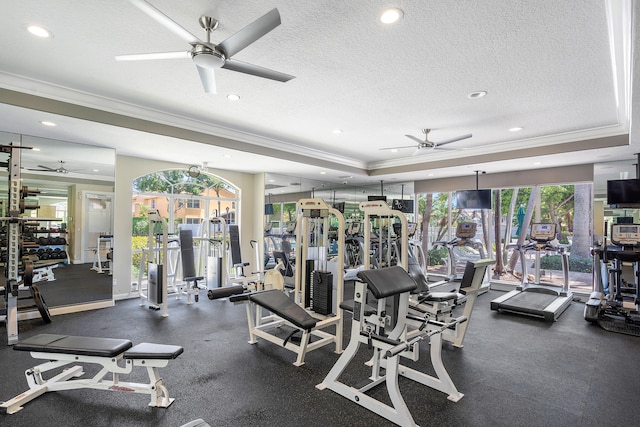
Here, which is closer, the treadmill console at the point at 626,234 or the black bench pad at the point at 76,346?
the black bench pad at the point at 76,346

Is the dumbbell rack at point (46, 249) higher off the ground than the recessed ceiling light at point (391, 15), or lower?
lower

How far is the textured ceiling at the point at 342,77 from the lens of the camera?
7.58 ft

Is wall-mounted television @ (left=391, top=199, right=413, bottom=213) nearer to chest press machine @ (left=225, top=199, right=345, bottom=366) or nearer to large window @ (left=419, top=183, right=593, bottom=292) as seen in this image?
large window @ (left=419, top=183, right=593, bottom=292)

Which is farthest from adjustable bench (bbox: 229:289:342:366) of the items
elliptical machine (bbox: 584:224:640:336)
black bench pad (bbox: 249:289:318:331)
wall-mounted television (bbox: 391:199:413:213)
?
wall-mounted television (bbox: 391:199:413:213)

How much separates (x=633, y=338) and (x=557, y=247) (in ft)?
7.43

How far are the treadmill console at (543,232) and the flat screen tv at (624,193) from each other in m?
1.09

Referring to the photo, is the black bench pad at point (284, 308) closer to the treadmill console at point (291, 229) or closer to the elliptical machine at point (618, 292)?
the treadmill console at point (291, 229)

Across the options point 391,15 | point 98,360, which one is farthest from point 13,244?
point 391,15

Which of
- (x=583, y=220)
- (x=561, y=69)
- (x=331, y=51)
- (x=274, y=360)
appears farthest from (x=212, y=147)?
(x=583, y=220)

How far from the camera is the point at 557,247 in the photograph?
19.9 feet

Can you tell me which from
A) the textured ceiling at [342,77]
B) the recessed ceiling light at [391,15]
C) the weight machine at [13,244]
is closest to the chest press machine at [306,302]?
the textured ceiling at [342,77]

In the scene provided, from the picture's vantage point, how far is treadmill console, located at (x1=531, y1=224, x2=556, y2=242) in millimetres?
6121

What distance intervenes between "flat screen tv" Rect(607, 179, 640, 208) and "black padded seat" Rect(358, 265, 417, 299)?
4.67m

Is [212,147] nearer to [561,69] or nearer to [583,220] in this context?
[561,69]
